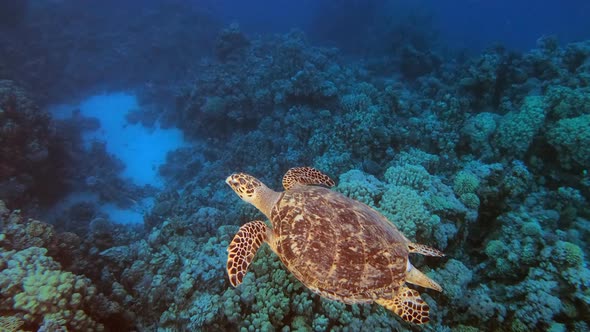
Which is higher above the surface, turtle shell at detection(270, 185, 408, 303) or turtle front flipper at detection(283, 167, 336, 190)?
turtle front flipper at detection(283, 167, 336, 190)

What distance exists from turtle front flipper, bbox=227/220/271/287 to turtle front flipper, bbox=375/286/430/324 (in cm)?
141

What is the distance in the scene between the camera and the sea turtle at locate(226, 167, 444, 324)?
8.64 ft

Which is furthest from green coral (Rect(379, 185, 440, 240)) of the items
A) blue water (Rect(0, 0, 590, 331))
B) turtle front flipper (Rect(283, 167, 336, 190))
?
turtle front flipper (Rect(283, 167, 336, 190))

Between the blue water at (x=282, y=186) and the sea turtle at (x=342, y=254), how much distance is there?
2 cm

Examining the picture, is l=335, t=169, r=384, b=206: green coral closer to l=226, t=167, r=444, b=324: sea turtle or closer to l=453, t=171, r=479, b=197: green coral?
l=226, t=167, r=444, b=324: sea turtle

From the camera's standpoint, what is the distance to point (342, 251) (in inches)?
105

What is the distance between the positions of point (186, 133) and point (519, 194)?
1237 cm

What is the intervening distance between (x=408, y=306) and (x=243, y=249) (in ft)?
5.99

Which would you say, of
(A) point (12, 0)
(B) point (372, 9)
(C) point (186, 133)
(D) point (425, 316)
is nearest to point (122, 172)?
(C) point (186, 133)

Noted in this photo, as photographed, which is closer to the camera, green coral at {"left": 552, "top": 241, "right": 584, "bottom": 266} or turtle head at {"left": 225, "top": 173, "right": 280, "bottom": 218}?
green coral at {"left": 552, "top": 241, "right": 584, "bottom": 266}

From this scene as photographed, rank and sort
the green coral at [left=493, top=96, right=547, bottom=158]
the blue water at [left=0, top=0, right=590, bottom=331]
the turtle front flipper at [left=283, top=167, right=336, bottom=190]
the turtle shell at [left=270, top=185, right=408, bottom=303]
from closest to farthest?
the turtle shell at [left=270, top=185, right=408, bottom=303] → the blue water at [left=0, top=0, right=590, bottom=331] → the turtle front flipper at [left=283, top=167, right=336, bottom=190] → the green coral at [left=493, top=96, right=547, bottom=158]

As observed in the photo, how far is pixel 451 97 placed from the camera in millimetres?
8836

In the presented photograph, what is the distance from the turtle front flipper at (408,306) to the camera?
269 centimetres

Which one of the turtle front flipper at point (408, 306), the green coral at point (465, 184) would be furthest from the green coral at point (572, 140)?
the turtle front flipper at point (408, 306)
